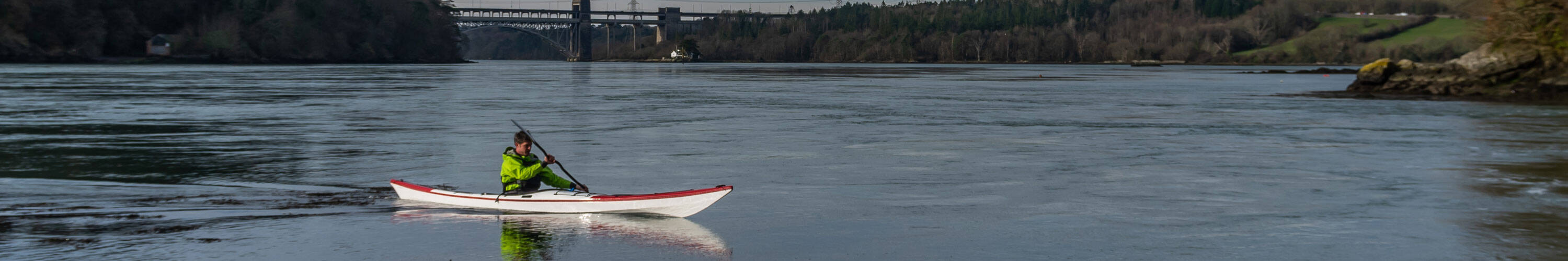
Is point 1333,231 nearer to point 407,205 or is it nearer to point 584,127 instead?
point 407,205

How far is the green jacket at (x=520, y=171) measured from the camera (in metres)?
13.0

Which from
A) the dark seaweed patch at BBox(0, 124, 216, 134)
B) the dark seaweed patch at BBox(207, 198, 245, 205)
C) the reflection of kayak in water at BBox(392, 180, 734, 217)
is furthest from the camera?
the dark seaweed patch at BBox(0, 124, 216, 134)

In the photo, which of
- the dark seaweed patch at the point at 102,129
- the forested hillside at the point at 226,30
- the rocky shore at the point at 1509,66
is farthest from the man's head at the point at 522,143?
the forested hillside at the point at 226,30

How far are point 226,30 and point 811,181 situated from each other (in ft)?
464

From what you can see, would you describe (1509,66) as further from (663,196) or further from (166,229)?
(166,229)

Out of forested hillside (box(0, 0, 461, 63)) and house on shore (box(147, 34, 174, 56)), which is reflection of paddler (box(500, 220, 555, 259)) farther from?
house on shore (box(147, 34, 174, 56))

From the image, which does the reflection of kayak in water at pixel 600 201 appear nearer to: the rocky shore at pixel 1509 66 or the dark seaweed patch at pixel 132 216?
the dark seaweed patch at pixel 132 216

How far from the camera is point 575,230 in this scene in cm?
1163

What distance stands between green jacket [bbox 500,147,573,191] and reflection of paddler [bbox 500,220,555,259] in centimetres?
85

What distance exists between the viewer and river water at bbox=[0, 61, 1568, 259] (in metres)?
10.8

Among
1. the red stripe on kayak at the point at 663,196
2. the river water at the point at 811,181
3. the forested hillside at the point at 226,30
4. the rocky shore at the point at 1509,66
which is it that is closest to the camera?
the river water at the point at 811,181

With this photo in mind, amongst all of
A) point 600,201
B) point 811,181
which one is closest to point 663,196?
point 600,201

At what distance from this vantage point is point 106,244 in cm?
1051

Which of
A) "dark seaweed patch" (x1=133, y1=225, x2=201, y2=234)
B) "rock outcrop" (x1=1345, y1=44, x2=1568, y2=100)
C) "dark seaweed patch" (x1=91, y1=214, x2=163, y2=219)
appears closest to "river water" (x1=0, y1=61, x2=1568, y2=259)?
"dark seaweed patch" (x1=133, y1=225, x2=201, y2=234)
